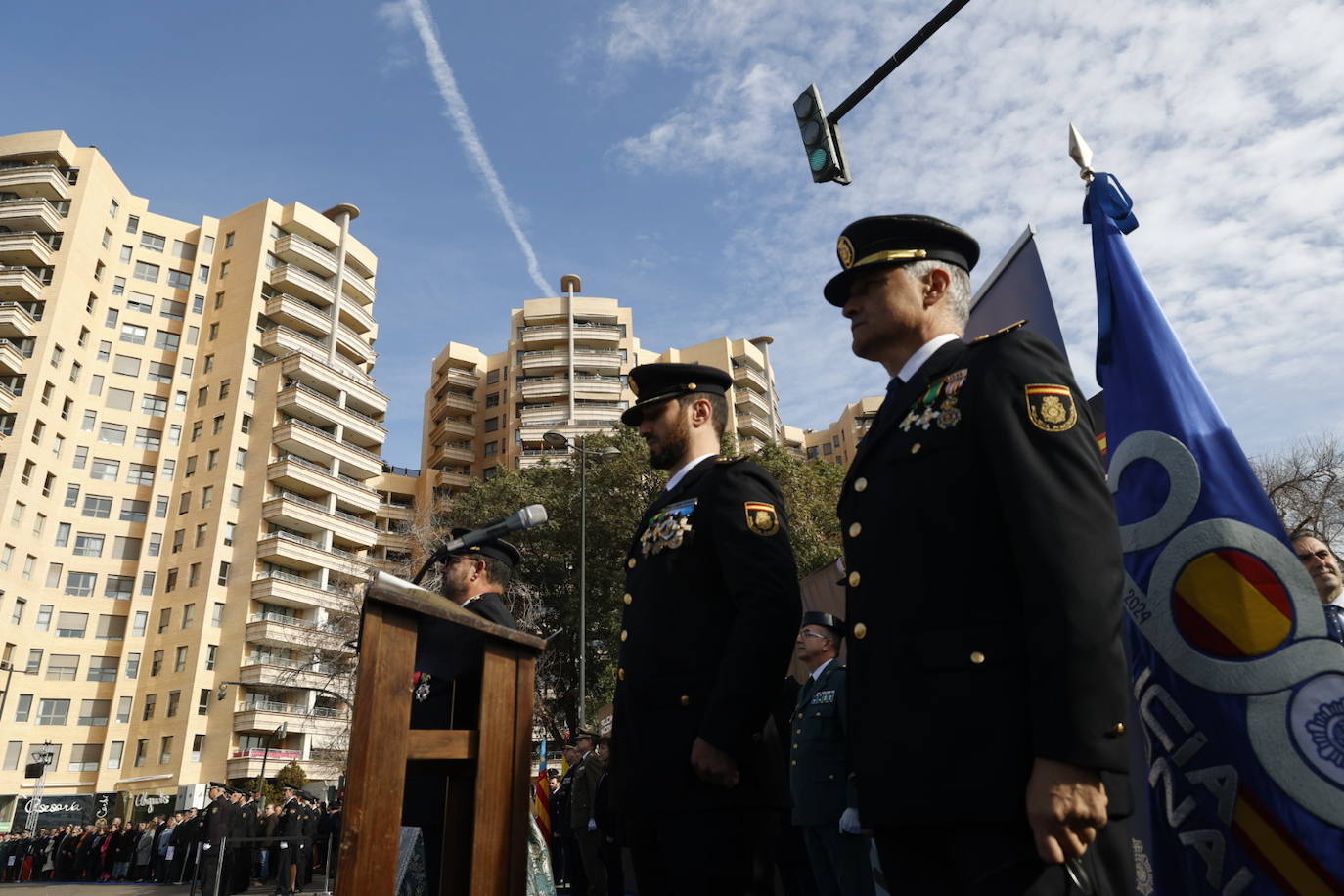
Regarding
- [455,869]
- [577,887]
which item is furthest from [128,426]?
[455,869]

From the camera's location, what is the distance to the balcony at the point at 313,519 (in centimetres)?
5128

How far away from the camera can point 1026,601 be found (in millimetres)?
1941

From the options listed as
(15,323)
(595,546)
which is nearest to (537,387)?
(15,323)

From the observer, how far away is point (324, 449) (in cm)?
5459

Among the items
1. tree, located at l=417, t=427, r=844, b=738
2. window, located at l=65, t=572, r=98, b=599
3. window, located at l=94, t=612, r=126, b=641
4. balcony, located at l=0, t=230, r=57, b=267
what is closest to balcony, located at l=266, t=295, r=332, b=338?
balcony, located at l=0, t=230, r=57, b=267

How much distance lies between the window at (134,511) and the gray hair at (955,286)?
59.7m

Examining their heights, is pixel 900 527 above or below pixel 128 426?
below

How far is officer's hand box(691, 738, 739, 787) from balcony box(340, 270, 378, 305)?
2481 inches

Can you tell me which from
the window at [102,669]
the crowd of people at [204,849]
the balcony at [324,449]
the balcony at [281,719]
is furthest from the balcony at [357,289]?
the crowd of people at [204,849]

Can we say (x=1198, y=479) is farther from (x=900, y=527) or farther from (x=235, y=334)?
(x=235, y=334)

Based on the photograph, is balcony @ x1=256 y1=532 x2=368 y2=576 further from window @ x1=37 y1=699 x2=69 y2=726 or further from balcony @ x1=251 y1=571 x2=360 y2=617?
window @ x1=37 y1=699 x2=69 y2=726

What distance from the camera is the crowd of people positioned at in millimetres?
18016

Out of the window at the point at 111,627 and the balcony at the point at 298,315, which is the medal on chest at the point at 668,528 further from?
the balcony at the point at 298,315

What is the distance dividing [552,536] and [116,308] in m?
40.2
